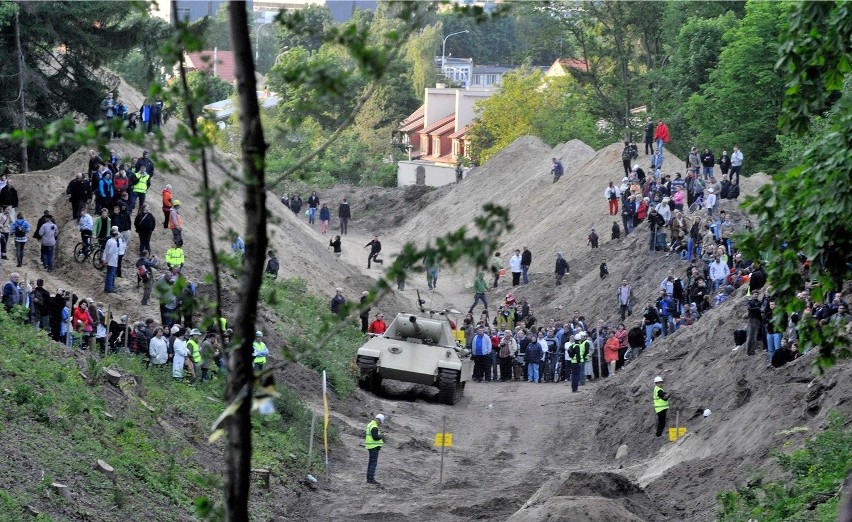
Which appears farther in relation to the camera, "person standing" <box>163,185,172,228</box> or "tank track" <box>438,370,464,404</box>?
"person standing" <box>163,185,172,228</box>

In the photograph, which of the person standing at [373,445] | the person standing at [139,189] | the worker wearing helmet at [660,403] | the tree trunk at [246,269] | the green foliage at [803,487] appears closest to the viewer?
the tree trunk at [246,269]

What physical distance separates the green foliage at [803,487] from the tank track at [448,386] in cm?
1188

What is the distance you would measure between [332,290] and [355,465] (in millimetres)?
19331

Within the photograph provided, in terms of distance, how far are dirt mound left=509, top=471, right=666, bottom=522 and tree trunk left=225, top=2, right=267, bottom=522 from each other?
10.7 metres

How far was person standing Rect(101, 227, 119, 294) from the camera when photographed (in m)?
30.3

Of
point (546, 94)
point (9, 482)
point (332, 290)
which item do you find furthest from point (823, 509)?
point (546, 94)

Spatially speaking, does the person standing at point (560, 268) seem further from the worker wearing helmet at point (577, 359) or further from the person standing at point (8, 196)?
the person standing at point (8, 196)

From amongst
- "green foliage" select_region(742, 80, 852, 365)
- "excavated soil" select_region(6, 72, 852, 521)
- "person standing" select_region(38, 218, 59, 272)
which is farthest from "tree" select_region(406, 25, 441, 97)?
"green foliage" select_region(742, 80, 852, 365)

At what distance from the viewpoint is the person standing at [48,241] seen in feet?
99.5

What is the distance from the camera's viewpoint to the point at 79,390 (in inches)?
809

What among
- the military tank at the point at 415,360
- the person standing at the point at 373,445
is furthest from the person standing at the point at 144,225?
the person standing at the point at 373,445

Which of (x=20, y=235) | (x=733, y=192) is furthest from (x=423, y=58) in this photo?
(x=20, y=235)

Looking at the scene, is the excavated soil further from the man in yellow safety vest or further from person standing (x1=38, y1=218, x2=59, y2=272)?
the man in yellow safety vest

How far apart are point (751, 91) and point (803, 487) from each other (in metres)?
44.1
